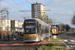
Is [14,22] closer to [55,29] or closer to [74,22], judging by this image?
[74,22]

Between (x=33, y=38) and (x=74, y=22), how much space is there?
4007 cm

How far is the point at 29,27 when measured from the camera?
21.5 metres

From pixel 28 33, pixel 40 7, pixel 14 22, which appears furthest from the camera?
pixel 14 22

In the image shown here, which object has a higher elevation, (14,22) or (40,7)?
(40,7)

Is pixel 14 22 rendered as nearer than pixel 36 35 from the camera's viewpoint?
No

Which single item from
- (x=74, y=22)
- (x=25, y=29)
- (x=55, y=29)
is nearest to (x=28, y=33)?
(x=25, y=29)

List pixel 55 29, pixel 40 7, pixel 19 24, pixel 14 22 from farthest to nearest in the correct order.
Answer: pixel 19 24 → pixel 14 22 → pixel 40 7 → pixel 55 29

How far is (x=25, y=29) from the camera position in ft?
71.2

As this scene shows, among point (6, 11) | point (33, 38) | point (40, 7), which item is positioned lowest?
point (33, 38)

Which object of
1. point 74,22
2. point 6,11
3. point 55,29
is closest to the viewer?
point 55,29

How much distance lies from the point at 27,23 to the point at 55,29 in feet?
45.3

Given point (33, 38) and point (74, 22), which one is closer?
point (33, 38)

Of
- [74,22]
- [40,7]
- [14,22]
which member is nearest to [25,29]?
[74,22]

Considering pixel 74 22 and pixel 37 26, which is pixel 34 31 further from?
pixel 74 22
